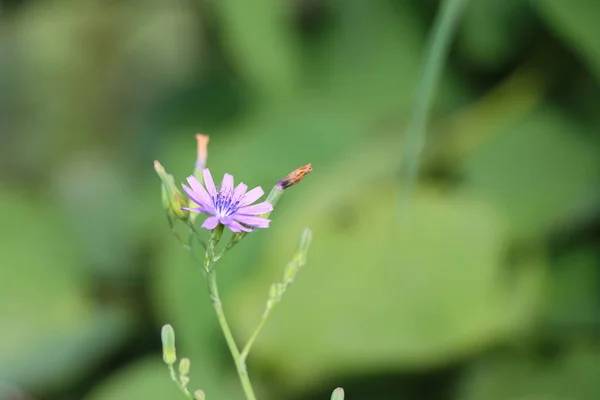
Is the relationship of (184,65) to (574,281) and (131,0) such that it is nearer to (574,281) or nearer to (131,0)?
(131,0)

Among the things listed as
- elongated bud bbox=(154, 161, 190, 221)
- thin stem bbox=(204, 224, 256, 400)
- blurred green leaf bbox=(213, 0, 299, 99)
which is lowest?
thin stem bbox=(204, 224, 256, 400)

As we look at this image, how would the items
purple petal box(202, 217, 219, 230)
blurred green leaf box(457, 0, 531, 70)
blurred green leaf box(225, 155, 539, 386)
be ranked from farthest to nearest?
blurred green leaf box(457, 0, 531, 70), blurred green leaf box(225, 155, 539, 386), purple petal box(202, 217, 219, 230)

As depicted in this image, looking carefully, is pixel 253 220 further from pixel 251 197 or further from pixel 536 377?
pixel 536 377

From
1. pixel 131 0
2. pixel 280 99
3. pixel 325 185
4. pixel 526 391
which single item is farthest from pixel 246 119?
pixel 526 391

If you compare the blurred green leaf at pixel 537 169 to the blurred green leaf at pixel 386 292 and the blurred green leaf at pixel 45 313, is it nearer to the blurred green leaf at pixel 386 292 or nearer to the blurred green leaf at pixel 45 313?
the blurred green leaf at pixel 386 292

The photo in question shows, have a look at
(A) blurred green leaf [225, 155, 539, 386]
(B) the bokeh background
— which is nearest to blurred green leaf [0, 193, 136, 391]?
(B) the bokeh background

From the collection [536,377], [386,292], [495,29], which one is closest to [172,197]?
[386,292]

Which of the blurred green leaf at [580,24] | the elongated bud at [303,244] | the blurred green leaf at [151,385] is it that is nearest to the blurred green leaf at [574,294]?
the blurred green leaf at [580,24]

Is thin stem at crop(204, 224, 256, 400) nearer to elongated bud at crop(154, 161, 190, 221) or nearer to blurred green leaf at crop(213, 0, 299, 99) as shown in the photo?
elongated bud at crop(154, 161, 190, 221)
